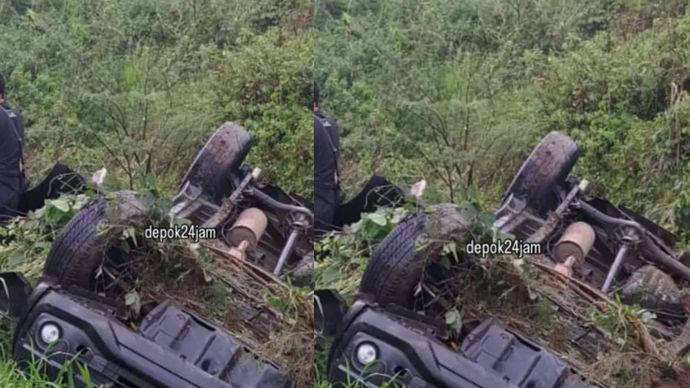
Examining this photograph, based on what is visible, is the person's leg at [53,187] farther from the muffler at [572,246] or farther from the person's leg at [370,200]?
the muffler at [572,246]

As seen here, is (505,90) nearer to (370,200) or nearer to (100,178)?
(370,200)

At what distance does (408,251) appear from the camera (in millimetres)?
2613

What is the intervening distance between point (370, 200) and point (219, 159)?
0.51 meters

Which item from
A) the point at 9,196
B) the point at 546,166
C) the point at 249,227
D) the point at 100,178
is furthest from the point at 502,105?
the point at 9,196

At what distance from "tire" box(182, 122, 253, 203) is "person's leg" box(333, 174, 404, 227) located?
1.23 feet

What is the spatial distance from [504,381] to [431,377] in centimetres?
24

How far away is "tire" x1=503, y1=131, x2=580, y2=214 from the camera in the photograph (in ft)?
8.74

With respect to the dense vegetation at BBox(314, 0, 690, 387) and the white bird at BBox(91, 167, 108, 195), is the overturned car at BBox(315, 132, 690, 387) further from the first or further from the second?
the white bird at BBox(91, 167, 108, 195)

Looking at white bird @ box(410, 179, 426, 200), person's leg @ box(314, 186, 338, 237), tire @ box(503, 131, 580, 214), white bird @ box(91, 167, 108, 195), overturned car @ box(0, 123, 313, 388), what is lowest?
overturned car @ box(0, 123, 313, 388)

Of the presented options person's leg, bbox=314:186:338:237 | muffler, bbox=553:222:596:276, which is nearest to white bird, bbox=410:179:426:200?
person's leg, bbox=314:186:338:237

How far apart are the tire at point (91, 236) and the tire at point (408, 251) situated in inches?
31.6

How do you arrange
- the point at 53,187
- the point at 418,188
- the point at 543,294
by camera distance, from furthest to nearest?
the point at 53,187
the point at 543,294
the point at 418,188

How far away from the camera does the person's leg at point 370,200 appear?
2639 mm

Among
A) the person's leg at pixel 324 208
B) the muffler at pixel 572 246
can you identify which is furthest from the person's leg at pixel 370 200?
the muffler at pixel 572 246
